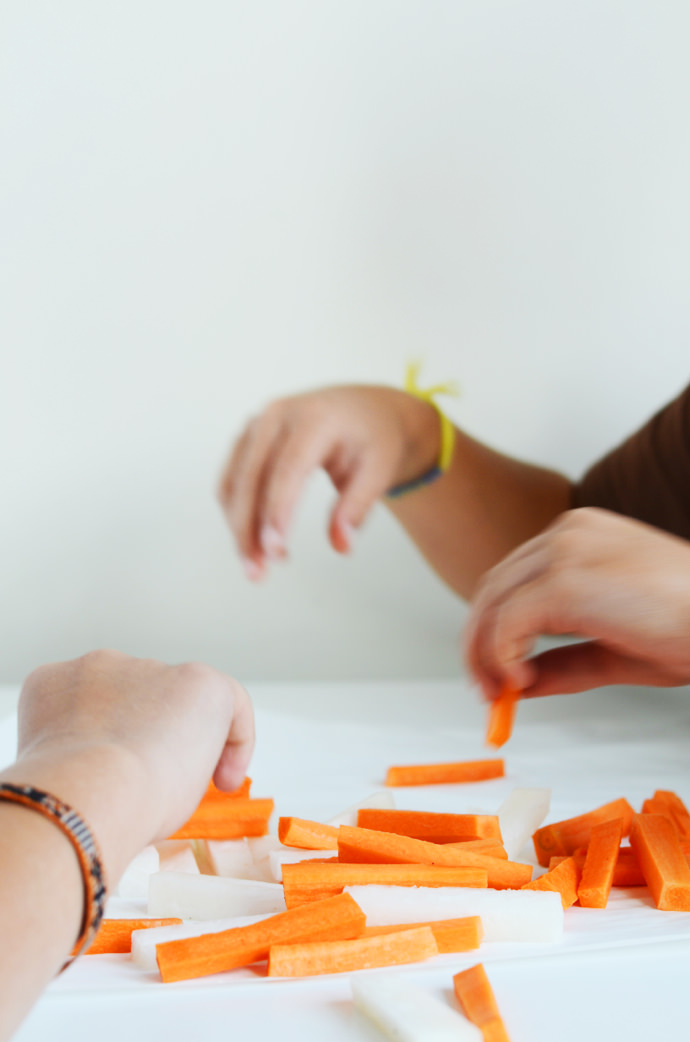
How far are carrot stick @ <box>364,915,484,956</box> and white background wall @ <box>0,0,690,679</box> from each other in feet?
4.55

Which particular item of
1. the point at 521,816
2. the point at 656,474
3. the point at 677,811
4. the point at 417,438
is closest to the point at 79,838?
the point at 521,816

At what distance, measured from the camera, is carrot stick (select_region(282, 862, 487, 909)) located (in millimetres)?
528

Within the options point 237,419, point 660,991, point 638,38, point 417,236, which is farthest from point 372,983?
point 638,38

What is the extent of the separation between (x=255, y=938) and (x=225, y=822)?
269 millimetres

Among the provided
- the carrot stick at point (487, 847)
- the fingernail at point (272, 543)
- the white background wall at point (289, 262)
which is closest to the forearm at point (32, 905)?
the carrot stick at point (487, 847)

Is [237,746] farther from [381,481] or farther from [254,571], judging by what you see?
[381,481]

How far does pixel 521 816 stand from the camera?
725 millimetres

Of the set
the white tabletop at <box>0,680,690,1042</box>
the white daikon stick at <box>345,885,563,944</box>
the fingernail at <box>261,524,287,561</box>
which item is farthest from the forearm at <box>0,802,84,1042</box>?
the fingernail at <box>261,524,287,561</box>

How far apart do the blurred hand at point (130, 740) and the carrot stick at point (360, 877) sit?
74mm

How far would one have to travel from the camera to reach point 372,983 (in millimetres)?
430

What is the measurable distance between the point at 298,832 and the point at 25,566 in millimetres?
1340

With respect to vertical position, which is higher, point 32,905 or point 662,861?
point 32,905

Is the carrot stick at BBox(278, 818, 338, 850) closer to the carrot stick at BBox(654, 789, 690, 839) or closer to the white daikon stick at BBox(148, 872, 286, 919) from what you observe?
the white daikon stick at BBox(148, 872, 286, 919)

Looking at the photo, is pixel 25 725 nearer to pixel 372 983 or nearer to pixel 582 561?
pixel 372 983
